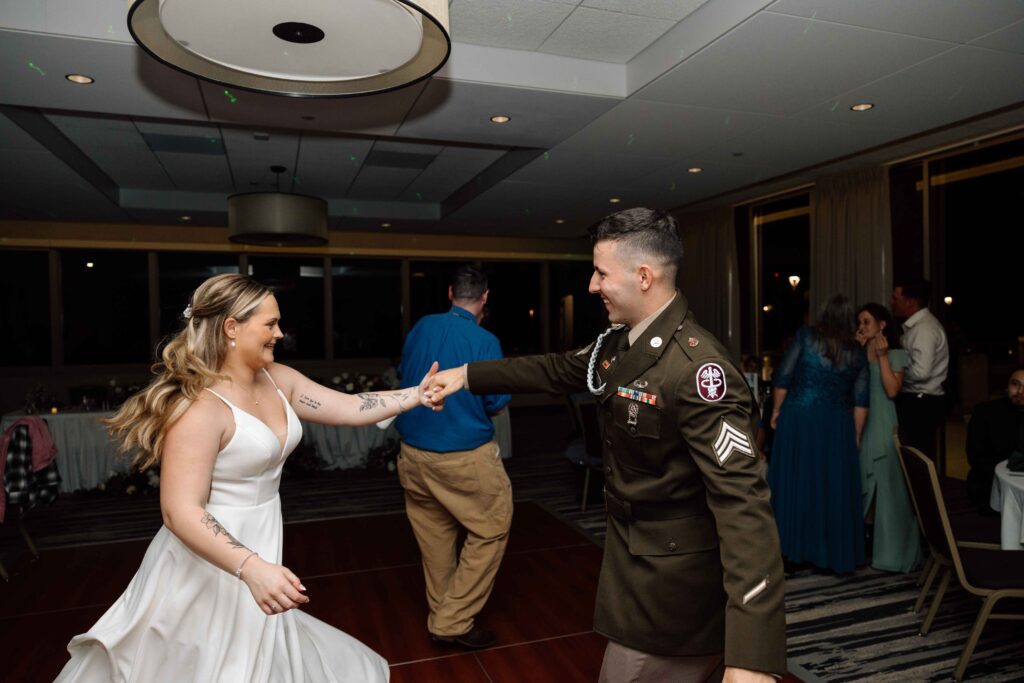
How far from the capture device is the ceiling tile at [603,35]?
357 cm

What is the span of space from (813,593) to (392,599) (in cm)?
225

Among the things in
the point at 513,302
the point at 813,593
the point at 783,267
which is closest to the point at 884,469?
the point at 813,593

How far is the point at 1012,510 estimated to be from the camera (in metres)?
2.88

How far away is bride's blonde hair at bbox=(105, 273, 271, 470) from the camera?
1691mm

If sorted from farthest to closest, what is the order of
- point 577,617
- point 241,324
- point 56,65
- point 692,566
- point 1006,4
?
point 56,65 < point 577,617 < point 1006,4 < point 241,324 < point 692,566

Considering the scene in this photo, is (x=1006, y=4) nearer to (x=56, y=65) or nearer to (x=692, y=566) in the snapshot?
(x=692, y=566)

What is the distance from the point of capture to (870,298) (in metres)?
6.61

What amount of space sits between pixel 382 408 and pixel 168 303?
368 inches

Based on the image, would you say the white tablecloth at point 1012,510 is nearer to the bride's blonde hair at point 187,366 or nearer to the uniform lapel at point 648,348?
the uniform lapel at point 648,348

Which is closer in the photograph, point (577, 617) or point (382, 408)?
point (382, 408)

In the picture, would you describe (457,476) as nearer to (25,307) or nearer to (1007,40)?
(1007,40)

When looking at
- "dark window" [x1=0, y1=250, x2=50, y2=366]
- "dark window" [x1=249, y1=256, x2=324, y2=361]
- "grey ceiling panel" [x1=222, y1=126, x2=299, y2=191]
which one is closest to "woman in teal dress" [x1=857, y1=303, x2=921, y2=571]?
"grey ceiling panel" [x1=222, y1=126, x2=299, y2=191]

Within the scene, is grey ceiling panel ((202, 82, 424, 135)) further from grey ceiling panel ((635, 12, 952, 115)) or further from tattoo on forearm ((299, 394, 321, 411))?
tattoo on forearm ((299, 394, 321, 411))

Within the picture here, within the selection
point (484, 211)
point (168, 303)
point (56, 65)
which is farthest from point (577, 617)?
point (168, 303)
